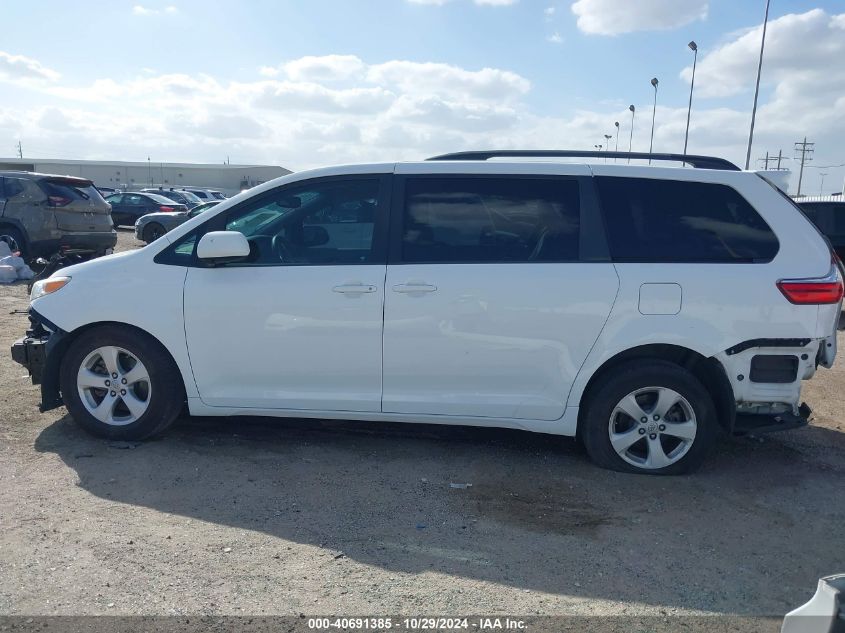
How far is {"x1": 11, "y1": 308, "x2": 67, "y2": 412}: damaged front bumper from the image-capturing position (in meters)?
4.91

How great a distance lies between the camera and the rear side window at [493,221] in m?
4.56

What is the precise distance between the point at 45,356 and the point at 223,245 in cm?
157

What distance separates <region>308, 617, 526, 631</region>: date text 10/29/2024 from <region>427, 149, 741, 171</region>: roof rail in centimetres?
316

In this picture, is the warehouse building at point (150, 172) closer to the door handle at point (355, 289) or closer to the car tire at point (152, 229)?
the car tire at point (152, 229)

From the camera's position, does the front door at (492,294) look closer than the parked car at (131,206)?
Yes

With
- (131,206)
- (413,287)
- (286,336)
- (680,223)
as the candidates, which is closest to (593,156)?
(680,223)

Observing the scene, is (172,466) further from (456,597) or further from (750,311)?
(750,311)

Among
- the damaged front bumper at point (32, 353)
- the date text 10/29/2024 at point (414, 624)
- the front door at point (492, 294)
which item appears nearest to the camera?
the date text 10/29/2024 at point (414, 624)

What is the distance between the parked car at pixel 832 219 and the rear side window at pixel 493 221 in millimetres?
9536

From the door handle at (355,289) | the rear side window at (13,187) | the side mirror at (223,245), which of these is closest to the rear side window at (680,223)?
the door handle at (355,289)

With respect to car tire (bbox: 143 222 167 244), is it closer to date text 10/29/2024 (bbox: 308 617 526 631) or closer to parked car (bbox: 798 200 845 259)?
parked car (bbox: 798 200 845 259)

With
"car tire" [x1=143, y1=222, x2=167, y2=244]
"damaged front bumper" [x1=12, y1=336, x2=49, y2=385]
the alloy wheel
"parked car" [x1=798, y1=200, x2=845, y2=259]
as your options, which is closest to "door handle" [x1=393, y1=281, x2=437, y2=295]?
the alloy wheel

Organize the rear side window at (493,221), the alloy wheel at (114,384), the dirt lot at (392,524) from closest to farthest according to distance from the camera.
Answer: the dirt lot at (392,524) → the rear side window at (493,221) → the alloy wheel at (114,384)

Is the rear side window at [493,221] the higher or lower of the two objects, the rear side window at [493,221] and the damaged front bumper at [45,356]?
the higher
